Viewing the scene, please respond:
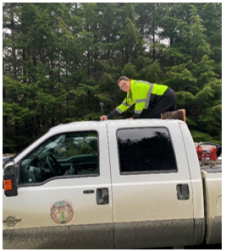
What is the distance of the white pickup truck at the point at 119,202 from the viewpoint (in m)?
2.45

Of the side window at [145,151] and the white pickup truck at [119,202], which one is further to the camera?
the side window at [145,151]

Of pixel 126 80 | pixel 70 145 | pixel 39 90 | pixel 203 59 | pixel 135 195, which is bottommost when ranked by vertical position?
pixel 135 195

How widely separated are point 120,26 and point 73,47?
383 centimetres

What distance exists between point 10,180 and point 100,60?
12.0m

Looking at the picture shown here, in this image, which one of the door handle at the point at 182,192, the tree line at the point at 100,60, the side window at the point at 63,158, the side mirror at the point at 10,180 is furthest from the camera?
the tree line at the point at 100,60

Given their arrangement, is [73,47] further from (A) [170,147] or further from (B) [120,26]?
(A) [170,147]

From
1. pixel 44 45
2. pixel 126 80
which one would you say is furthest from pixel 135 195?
pixel 44 45

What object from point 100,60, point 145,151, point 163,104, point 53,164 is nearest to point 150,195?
point 145,151

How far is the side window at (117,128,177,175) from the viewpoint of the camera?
8.43 feet

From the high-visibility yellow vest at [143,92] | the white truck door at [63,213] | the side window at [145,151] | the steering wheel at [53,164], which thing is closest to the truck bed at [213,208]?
the side window at [145,151]

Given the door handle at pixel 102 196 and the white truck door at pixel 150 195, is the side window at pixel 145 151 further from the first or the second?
the door handle at pixel 102 196

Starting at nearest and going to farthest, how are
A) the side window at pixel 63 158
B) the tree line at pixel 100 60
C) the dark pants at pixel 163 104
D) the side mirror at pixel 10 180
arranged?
the side mirror at pixel 10 180
the side window at pixel 63 158
the dark pants at pixel 163 104
the tree line at pixel 100 60

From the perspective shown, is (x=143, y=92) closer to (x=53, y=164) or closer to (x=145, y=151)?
(x=145, y=151)

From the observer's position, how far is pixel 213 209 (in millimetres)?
2520
